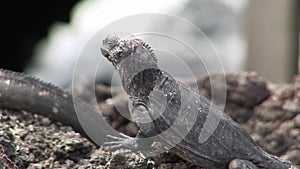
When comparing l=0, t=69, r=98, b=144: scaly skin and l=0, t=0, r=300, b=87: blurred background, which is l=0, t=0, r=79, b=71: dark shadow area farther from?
l=0, t=69, r=98, b=144: scaly skin

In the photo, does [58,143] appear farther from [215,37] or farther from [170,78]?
[215,37]

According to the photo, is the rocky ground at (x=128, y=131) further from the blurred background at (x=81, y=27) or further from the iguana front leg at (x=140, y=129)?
the blurred background at (x=81, y=27)

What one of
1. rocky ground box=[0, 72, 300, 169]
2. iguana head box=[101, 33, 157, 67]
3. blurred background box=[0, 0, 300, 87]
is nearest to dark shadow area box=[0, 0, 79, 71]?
blurred background box=[0, 0, 300, 87]

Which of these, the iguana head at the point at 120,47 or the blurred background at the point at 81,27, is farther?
the blurred background at the point at 81,27

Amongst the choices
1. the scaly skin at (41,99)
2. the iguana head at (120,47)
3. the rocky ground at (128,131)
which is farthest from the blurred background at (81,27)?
the iguana head at (120,47)

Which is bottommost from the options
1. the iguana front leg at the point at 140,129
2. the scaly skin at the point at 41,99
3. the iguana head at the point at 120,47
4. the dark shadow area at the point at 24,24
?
the iguana front leg at the point at 140,129

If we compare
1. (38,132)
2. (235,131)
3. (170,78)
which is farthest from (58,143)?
(235,131)

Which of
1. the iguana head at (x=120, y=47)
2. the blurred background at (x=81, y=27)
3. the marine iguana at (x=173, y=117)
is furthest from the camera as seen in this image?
the blurred background at (x=81, y=27)
